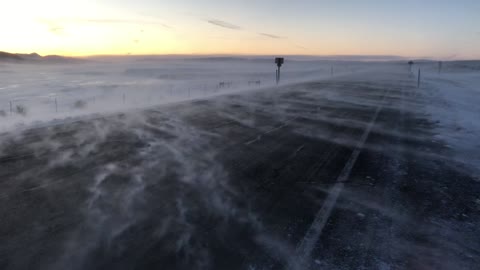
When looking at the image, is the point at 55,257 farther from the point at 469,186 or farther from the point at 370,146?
the point at 370,146

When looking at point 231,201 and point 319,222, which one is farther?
point 231,201

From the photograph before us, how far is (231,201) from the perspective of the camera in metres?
5.83

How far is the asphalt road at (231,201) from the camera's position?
14.0ft

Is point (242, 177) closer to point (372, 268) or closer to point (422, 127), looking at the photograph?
point (372, 268)

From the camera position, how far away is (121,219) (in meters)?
5.07

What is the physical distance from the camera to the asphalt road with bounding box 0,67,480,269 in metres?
4.25

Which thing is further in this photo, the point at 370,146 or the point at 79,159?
the point at 370,146

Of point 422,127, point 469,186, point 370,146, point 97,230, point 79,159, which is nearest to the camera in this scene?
point 97,230

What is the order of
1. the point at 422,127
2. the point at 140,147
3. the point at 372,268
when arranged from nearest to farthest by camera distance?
the point at 372,268 < the point at 140,147 < the point at 422,127

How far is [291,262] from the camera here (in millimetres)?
4137

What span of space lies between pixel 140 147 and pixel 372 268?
6908 millimetres

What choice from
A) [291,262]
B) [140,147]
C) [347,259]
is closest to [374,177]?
[347,259]

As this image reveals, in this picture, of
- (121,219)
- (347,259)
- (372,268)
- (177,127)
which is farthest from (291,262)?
(177,127)

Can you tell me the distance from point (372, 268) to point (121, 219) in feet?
11.9
